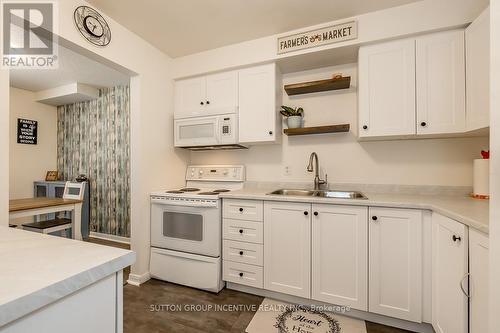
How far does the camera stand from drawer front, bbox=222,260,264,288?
78.5 inches

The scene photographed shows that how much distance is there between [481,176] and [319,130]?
1238 mm

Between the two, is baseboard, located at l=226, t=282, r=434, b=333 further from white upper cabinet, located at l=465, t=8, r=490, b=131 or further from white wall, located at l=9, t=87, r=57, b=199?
white wall, located at l=9, t=87, r=57, b=199

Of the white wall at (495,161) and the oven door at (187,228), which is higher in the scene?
the white wall at (495,161)

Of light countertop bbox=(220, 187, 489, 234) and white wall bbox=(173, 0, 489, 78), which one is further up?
white wall bbox=(173, 0, 489, 78)

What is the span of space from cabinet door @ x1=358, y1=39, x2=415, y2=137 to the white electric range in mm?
1517

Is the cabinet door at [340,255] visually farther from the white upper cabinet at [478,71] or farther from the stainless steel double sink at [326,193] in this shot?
the white upper cabinet at [478,71]

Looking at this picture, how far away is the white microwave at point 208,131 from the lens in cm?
239

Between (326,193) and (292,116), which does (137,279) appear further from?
(292,116)

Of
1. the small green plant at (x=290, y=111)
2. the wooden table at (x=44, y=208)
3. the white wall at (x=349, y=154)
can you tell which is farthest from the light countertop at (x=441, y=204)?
the wooden table at (x=44, y=208)

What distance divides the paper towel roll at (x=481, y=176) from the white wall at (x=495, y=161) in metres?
1.29

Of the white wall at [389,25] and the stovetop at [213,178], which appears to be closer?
the white wall at [389,25]

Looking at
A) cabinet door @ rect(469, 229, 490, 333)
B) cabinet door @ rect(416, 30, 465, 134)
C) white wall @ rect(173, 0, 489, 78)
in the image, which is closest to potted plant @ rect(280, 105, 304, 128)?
white wall @ rect(173, 0, 489, 78)

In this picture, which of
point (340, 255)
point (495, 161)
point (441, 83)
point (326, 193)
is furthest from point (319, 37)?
point (340, 255)

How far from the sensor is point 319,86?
7.36ft
